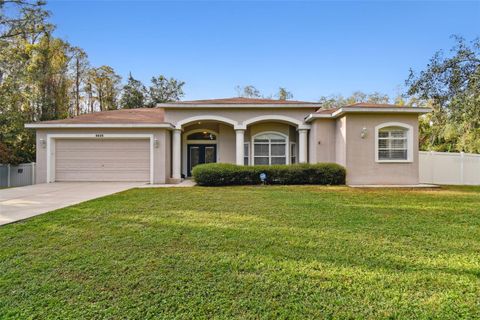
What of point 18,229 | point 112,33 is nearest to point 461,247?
point 18,229

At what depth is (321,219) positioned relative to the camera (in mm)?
5930

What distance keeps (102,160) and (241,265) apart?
12902mm

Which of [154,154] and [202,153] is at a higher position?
[202,153]

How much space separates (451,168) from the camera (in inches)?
558

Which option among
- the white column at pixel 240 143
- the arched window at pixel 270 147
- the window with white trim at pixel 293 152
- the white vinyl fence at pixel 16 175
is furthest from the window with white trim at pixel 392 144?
the white vinyl fence at pixel 16 175

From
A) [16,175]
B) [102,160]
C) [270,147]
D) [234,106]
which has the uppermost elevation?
[234,106]

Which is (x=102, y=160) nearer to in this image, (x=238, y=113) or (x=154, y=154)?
(x=154, y=154)

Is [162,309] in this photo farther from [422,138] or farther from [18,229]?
[422,138]

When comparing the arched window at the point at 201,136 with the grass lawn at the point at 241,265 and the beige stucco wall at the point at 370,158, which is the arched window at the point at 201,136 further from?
the grass lawn at the point at 241,265

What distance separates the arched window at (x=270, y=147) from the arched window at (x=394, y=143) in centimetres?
510

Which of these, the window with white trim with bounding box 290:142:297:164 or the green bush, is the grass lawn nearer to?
the green bush

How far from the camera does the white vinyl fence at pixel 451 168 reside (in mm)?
14000

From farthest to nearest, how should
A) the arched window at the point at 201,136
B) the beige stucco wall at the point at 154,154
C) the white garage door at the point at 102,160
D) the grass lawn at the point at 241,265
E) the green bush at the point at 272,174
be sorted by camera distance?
the arched window at the point at 201,136 < the white garage door at the point at 102,160 < the beige stucco wall at the point at 154,154 < the green bush at the point at 272,174 < the grass lawn at the point at 241,265

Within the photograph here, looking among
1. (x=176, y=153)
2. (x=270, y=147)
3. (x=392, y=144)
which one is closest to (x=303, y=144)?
(x=270, y=147)
